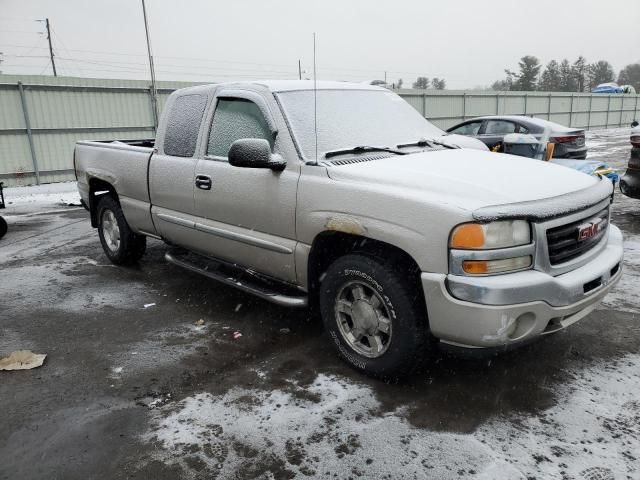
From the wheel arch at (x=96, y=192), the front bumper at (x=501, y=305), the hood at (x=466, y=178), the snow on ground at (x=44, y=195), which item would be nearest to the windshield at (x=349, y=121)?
the hood at (x=466, y=178)

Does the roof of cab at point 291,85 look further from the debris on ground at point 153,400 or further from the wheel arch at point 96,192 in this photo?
the debris on ground at point 153,400

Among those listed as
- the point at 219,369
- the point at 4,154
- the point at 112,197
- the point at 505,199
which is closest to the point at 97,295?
the point at 112,197

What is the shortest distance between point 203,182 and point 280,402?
78.2 inches

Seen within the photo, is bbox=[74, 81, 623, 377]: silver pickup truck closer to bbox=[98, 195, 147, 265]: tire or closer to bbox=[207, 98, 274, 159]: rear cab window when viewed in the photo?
bbox=[207, 98, 274, 159]: rear cab window

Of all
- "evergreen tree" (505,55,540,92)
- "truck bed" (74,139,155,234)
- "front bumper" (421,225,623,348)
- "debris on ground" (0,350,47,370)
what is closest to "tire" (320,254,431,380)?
"front bumper" (421,225,623,348)

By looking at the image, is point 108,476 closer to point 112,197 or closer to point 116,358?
point 116,358

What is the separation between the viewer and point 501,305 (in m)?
2.70

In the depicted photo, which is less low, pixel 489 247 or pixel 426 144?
pixel 426 144

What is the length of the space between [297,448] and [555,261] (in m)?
1.73

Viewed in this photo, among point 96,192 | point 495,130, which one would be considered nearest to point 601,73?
point 495,130

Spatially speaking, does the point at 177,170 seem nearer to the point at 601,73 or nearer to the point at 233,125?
the point at 233,125

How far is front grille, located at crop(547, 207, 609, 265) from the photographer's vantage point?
292 centimetres

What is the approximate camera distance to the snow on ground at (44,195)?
37.3 ft

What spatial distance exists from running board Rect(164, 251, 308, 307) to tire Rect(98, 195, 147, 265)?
3.55ft
